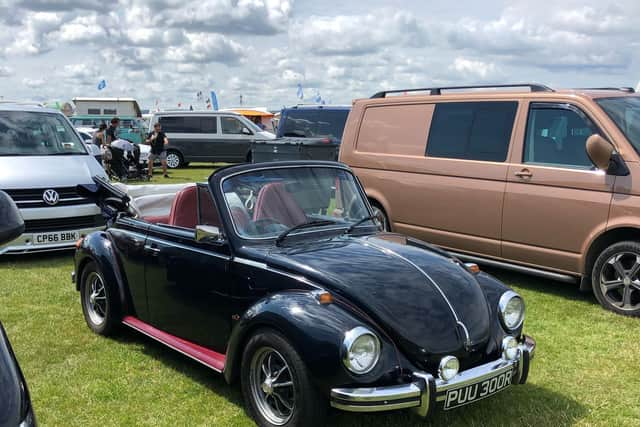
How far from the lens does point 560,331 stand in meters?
5.88

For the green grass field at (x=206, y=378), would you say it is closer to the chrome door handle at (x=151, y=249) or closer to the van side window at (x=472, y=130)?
the chrome door handle at (x=151, y=249)

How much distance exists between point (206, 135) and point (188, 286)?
2098cm

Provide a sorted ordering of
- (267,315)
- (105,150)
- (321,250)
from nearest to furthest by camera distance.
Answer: (267,315), (321,250), (105,150)

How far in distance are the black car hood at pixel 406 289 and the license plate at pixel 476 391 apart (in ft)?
0.66

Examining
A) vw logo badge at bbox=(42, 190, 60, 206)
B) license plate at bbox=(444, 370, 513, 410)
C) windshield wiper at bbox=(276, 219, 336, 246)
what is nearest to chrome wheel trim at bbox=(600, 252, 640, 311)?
license plate at bbox=(444, 370, 513, 410)

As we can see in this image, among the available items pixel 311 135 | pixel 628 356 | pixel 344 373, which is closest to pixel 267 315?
pixel 344 373

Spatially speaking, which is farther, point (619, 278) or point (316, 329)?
point (619, 278)

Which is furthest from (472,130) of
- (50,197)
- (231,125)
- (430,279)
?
(231,125)

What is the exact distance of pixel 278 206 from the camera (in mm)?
4598

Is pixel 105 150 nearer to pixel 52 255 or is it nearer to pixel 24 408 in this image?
pixel 52 255

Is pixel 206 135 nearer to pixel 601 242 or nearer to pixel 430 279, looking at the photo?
pixel 601 242

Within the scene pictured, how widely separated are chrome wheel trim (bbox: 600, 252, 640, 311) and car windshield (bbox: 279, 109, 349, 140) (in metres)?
11.5

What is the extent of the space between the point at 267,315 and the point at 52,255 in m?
6.61

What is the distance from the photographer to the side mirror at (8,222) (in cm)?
197
